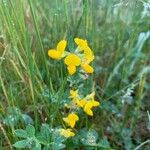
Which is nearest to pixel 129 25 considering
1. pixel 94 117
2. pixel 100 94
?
pixel 100 94

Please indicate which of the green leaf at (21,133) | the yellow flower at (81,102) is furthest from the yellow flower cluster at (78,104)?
the green leaf at (21,133)

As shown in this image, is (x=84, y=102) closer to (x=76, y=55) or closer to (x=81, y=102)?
(x=81, y=102)

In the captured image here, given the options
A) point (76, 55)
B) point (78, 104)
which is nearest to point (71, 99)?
point (78, 104)

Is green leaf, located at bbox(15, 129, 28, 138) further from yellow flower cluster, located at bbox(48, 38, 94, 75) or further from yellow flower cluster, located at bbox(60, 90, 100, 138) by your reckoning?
yellow flower cluster, located at bbox(48, 38, 94, 75)

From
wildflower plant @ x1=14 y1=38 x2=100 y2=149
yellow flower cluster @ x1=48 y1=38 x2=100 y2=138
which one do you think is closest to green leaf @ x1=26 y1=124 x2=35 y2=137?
wildflower plant @ x1=14 y1=38 x2=100 y2=149

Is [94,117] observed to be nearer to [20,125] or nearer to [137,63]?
[20,125]

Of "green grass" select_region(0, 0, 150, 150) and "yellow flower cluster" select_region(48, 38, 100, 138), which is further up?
"yellow flower cluster" select_region(48, 38, 100, 138)

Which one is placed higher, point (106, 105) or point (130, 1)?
point (130, 1)
